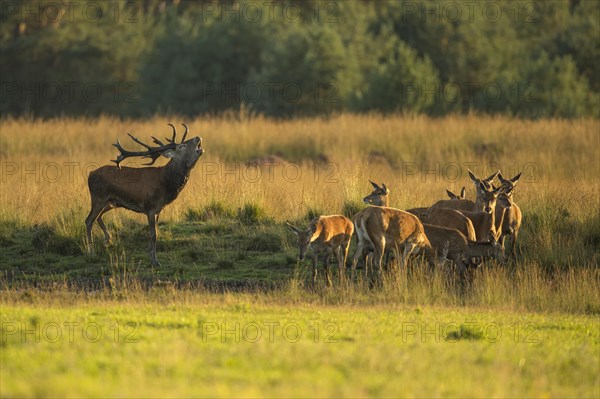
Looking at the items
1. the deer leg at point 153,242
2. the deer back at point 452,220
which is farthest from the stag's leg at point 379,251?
the deer leg at point 153,242

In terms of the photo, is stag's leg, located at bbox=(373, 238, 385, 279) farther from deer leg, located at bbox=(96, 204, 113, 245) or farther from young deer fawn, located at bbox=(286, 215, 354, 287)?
deer leg, located at bbox=(96, 204, 113, 245)

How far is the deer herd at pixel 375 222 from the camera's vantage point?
14.6m

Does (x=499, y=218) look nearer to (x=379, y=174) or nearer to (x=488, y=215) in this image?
(x=488, y=215)

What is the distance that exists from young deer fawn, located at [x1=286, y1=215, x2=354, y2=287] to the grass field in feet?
1.69

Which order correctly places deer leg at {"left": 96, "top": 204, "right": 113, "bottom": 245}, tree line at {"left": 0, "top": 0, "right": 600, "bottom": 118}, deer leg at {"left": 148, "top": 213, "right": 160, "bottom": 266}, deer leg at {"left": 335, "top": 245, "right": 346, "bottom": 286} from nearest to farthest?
deer leg at {"left": 335, "top": 245, "right": 346, "bottom": 286}
deer leg at {"left": 148, "top": 213, "right": 160, "bottom": 266}
deer leg at {"left": 96, "top": 204, "right": 113, "bottom": 245}
tree line at {"left": 0, "top": 0, "right": 600, "bottom": 118}

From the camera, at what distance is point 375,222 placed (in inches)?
575

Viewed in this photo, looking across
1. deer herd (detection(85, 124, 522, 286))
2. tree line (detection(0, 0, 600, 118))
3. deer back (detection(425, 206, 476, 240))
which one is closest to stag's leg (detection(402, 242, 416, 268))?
deer herd (detection(85, 124, 522, 286))

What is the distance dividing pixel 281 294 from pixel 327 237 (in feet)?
4.37

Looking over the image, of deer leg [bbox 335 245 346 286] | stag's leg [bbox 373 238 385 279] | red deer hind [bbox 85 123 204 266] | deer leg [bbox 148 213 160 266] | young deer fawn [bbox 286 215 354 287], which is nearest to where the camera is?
young deer fawn [bbox 286 215 354 287]

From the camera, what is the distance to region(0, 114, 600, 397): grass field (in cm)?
869
